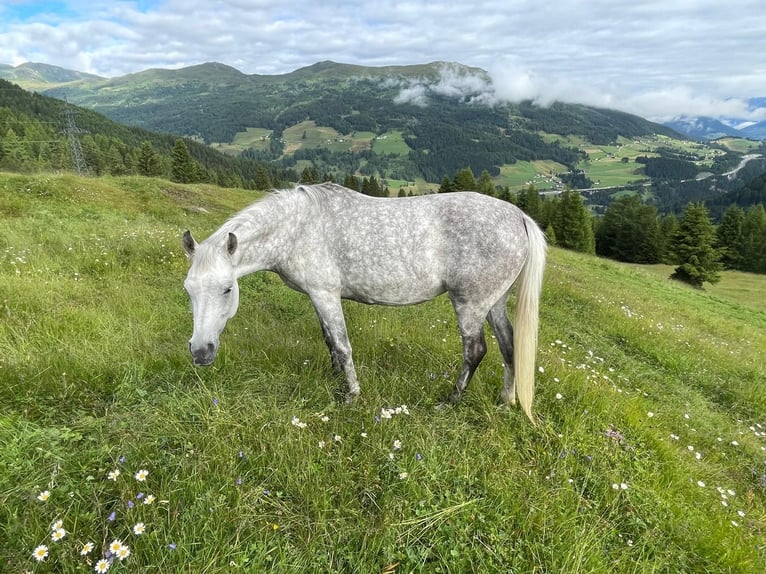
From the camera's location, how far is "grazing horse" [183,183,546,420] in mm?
4461

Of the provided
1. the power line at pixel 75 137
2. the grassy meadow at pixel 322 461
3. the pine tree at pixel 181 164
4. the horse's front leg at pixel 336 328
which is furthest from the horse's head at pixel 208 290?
the pine tree at pixel 181 164

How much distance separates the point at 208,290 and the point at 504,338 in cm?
352

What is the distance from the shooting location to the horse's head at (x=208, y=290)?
3658 mm

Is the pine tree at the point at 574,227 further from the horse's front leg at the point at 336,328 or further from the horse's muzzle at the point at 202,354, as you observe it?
the horse's muzzle at the point at 202,354

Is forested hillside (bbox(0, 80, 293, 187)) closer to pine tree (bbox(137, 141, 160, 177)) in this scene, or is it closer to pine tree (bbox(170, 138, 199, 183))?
pine tree (bbox(137, 141, 160, 177))

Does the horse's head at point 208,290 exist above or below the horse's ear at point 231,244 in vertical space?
below

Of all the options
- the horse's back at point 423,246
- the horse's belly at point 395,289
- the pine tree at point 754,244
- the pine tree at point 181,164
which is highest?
the horse's back at point 423,246

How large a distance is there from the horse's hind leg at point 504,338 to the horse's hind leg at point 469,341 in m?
0.38

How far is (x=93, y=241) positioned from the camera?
9.69 m

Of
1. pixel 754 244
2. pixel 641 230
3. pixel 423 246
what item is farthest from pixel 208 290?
pixel 754 244

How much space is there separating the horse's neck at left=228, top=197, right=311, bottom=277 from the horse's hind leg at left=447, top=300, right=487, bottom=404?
210 centimetres

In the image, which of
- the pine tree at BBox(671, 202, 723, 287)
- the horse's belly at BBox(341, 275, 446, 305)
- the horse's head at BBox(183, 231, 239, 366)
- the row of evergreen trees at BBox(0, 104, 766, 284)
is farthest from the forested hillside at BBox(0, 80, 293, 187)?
the pine tree at BBox(671, 202, 723, 287)

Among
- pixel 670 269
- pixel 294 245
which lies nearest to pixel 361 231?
pixel 294 245

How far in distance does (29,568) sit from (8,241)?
9.51 meters
